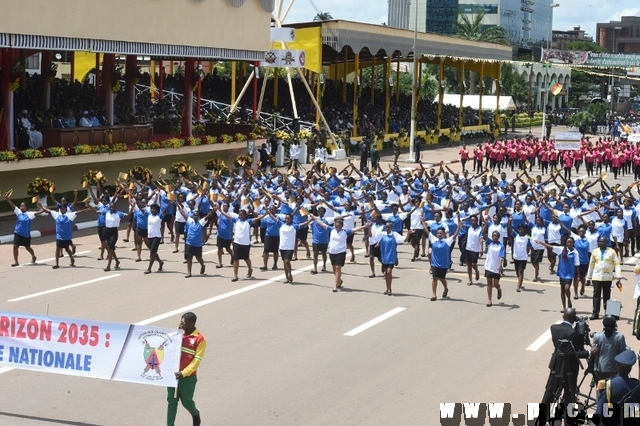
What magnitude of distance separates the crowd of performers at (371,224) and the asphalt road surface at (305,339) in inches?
18.5

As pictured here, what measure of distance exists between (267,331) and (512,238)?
7.75 m

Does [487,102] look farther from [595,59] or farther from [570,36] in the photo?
[570,36]

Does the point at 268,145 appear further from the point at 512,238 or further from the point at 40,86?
the point at 512,238

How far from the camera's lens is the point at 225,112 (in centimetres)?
5025

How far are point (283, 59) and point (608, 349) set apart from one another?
3318cm

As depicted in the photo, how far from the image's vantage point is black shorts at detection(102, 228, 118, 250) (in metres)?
22.1

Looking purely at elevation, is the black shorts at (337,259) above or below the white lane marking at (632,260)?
above

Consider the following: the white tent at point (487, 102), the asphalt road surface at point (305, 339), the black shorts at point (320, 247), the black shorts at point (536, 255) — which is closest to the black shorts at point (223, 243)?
the asphalt road surface at point (305, 339)

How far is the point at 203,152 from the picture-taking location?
134 ft

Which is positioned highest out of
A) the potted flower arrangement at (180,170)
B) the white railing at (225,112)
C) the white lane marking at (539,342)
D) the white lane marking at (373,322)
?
the white railing at (225,112)

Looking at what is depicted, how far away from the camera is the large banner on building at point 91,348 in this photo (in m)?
→ 11.7

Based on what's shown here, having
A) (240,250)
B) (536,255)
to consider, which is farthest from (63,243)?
(536,255)

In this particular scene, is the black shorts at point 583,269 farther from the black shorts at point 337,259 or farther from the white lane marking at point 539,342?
the black shorts at point 337,259

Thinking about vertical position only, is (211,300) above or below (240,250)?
below
